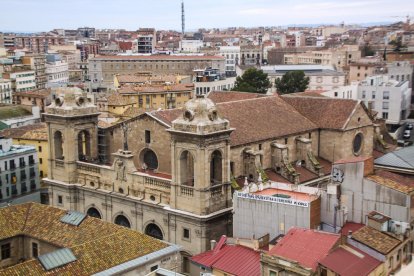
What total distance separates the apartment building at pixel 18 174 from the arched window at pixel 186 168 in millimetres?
30017

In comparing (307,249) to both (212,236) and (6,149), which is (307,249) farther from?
(6,149)

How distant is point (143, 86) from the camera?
114 meters

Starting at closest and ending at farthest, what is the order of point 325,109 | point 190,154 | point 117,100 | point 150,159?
point 190,154
point 150,159
point 325,109
point 117,100

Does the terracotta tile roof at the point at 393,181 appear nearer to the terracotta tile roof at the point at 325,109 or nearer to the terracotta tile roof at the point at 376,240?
the terracotta tile roof at the point at 376,240

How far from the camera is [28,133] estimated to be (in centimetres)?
8044

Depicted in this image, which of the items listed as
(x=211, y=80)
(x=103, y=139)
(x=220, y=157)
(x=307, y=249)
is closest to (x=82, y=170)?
(x=103, y=139)

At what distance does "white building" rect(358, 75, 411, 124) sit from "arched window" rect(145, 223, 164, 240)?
187 feet

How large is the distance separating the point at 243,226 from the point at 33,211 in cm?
1586

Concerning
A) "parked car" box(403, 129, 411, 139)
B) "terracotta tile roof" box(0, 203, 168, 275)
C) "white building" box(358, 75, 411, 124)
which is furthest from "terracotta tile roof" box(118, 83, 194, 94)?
"terracotta tile roof" box(0, 203, 168, 275)

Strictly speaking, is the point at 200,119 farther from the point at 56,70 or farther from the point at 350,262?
the point at 56,70

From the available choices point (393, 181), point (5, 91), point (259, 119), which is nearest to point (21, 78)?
point (5, 91)

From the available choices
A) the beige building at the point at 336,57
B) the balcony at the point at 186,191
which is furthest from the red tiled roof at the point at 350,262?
the beige building at the point at 336,57

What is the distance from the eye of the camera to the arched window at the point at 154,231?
5119 centimetres

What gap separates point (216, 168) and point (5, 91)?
96205 millimetres
